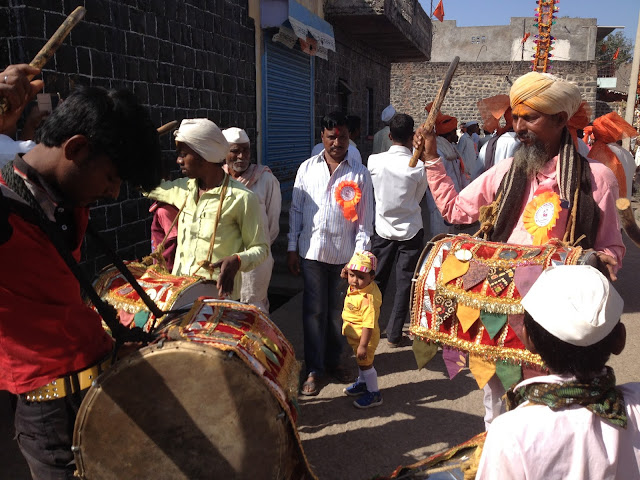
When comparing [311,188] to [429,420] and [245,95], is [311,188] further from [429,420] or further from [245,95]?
[245,95]

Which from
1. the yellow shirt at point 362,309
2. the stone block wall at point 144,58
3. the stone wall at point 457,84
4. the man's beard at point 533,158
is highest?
the stone wall at point 457,84

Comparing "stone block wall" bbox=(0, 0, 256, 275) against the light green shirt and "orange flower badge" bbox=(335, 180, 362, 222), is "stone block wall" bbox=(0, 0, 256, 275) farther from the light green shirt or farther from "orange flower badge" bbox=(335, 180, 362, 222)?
"orange flower badge" bbox=(335, 180, 362, 222)

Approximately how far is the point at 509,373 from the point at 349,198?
1980 millimetres

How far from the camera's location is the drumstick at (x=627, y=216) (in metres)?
2.34

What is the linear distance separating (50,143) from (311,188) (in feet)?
8.46

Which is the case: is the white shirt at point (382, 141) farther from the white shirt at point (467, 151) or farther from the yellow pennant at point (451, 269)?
the yellow pennant at point (451, 269)

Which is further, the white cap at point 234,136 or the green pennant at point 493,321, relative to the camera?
the white cap at point 234,136

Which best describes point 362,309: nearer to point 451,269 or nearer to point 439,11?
point 451,269

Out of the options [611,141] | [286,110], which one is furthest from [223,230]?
[286,110]

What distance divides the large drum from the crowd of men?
103mm

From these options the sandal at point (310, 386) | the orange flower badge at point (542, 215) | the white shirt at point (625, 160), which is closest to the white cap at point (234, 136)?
the sandal at point (310, 386)

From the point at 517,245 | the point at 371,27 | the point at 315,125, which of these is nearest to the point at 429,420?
the point at 517,245

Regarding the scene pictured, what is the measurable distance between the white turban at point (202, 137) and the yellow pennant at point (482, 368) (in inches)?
69.2

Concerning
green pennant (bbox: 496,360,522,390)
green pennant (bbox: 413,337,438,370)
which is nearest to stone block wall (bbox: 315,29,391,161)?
green pennant (bbox: 413,337,438,370)
